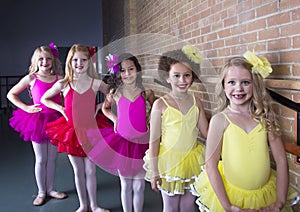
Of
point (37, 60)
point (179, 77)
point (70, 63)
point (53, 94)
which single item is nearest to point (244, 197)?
point (179, 77)

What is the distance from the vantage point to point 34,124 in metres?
2.50

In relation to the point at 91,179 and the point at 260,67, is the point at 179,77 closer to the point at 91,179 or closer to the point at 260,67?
the point at 260,67

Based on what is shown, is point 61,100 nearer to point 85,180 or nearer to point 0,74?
point 85,180

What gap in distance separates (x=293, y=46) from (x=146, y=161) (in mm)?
906

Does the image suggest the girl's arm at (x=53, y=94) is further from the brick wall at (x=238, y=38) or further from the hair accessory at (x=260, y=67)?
the hair accessory at (x=260, y=67)

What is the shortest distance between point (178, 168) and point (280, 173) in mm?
518

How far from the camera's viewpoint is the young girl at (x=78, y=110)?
2037 mm

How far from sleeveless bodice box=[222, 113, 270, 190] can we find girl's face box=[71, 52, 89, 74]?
3.68 feet

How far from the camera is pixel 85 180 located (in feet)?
7.43

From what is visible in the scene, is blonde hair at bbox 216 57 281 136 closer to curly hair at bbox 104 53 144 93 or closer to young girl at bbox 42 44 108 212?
curly hair at bbox 104 53 144 93

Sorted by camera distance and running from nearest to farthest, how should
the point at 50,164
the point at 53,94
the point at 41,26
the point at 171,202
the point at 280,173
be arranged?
the point at 280,173, the point at 171,202, the point at 53,94, the point at 50,164, the point at 41,26

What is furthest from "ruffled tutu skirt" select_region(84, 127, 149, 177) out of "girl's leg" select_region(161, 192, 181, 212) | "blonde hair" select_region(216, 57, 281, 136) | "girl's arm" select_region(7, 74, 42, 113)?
"girl's arm" select_region(7, 74, 42, 113)

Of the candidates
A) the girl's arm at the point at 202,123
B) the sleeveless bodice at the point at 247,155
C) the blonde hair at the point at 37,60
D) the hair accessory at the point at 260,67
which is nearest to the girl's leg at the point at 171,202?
the girl's arm at the point at 202,123

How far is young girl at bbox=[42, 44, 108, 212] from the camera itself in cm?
204
